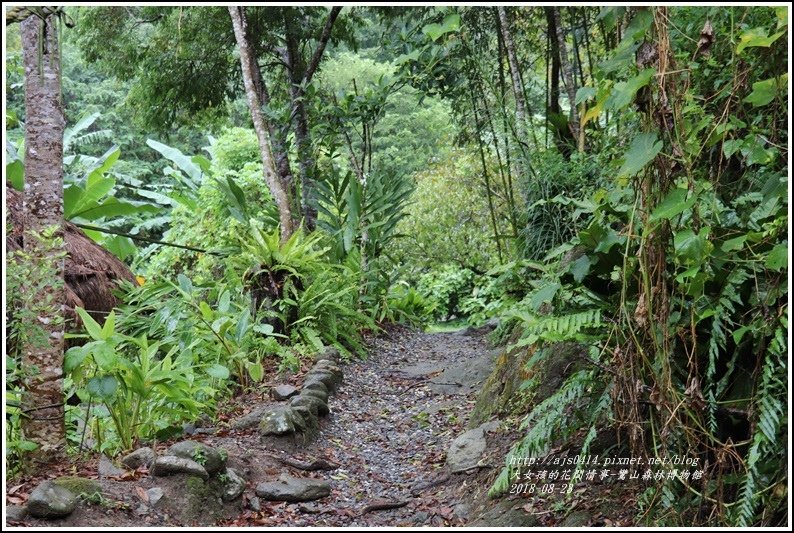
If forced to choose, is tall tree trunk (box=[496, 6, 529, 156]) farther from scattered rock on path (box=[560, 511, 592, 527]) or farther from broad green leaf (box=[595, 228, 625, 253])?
scattered rock on path (box=[560, 511, 592, 527])

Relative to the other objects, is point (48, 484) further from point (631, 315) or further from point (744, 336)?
point (744, 336)

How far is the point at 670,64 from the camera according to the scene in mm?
2010

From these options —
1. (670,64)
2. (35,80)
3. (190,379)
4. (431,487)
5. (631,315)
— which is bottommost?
(431,487)

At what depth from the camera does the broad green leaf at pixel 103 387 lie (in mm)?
2660

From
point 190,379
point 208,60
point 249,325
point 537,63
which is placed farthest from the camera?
point 537,63

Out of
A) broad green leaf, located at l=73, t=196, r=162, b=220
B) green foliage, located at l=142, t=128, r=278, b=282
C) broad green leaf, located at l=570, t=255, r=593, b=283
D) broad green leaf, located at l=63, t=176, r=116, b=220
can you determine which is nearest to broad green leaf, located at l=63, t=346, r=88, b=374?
broad green leaf, located at l=570, t=255, r=593, b=283

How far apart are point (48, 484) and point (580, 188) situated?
13.3ft

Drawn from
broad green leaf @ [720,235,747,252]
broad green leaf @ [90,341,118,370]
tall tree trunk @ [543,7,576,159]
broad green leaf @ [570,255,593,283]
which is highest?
tall tree trunk @ [543,7,576,159]

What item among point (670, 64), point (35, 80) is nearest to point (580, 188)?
point (670, 64)

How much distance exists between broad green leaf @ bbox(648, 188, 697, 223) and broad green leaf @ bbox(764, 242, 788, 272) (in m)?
0.27

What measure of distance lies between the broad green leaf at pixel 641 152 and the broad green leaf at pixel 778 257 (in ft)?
1.35

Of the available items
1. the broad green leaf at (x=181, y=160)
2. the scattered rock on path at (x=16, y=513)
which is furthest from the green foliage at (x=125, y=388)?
the broad green leaf at (x=181, y=160)

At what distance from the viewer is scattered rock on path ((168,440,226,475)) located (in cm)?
273

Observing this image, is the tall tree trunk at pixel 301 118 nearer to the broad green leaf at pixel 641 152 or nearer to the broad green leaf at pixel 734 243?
the broad green leaf at pixel 641 152
